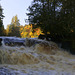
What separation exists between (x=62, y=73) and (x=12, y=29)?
137 feet

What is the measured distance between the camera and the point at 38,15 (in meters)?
12.9

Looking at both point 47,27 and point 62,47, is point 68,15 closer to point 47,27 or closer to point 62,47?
point 47,27

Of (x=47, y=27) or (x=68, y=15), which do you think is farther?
(x=47, y=27)

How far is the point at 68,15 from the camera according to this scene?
435 inches

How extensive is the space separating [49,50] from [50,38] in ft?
9.73

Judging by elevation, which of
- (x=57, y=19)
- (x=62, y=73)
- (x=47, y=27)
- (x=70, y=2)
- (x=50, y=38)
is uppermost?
(x=70, y=2)

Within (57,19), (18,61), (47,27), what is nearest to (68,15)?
(57,19)

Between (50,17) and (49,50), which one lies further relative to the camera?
(50,17)

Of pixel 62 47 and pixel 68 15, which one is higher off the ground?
pixel 68 15

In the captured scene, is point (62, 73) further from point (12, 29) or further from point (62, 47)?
point (12, 29)

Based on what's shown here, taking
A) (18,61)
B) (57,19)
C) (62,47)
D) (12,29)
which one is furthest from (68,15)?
(12,29)

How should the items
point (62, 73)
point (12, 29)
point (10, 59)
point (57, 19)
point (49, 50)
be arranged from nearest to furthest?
1. point (62, 73)
2. point (10, 59)
3. point (49, 50)
4. point (57, 19)
5. point (12, 29)

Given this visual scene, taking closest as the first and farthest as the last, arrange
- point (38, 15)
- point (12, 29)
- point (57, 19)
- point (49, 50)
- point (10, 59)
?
point (10, 59) → point (49, 50) → point (57, 19) → point (38, 15) → point (12, 29)

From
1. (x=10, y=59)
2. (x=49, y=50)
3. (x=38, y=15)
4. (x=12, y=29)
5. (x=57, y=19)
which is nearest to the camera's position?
(x=10, y=59)
